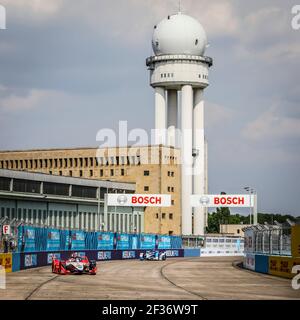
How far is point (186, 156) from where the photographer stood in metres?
143

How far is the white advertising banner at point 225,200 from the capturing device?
119 meters

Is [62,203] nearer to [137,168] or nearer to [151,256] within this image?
[137,168]

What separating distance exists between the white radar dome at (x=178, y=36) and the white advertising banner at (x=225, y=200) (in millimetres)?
28222

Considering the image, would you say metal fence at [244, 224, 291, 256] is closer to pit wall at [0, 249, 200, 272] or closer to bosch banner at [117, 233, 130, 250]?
pit wall at [0, 249, 200, 272]

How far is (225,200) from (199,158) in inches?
1046

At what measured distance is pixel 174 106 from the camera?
5782 inches

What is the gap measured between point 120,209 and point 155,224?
918 centimetres

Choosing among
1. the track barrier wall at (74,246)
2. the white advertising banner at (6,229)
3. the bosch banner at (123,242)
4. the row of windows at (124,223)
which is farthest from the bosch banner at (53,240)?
the row of windows at (124,223)

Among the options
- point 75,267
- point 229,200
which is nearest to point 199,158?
point 229,200

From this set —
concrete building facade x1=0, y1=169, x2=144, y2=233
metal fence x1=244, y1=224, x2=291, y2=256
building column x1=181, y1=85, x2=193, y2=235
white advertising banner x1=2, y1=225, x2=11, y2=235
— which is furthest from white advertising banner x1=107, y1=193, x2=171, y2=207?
white advertising banner x1=2, y1=225, x2=11, y2=235

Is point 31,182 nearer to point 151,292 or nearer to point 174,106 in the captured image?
point 174,106

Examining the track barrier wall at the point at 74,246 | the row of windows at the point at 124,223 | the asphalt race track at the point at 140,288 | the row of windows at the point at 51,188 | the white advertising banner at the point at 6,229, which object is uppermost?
the row of windows at the point at 51,188

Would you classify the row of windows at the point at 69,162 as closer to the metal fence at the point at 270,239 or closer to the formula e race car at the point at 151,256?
the formula e race car at the point at 151,256
